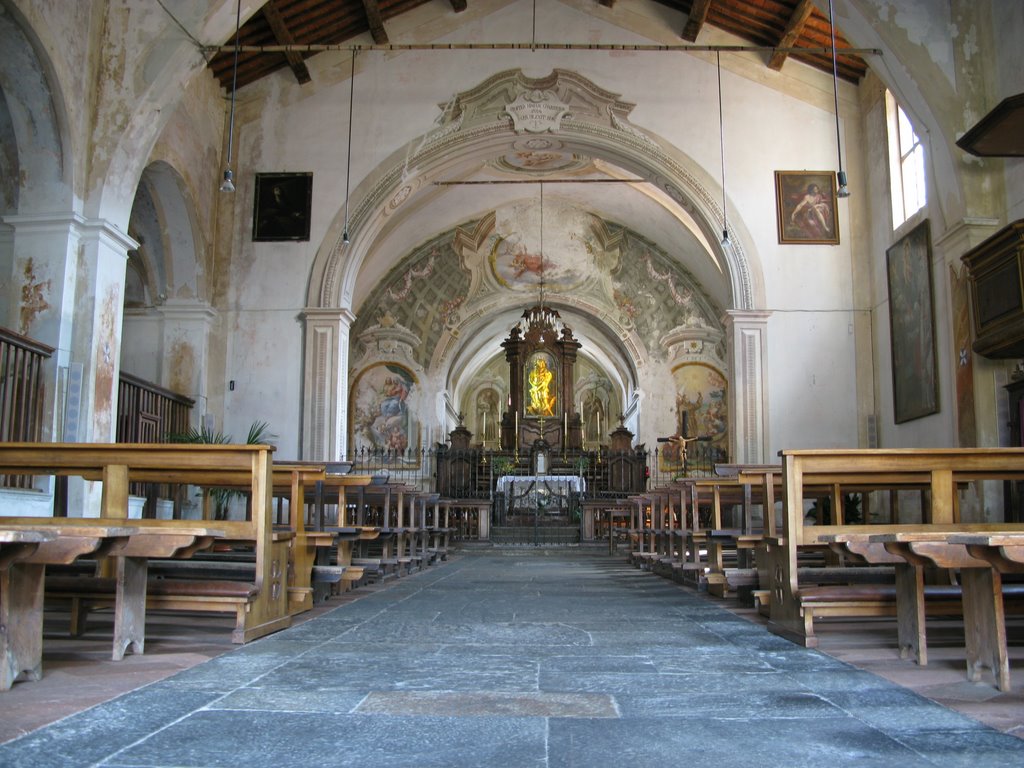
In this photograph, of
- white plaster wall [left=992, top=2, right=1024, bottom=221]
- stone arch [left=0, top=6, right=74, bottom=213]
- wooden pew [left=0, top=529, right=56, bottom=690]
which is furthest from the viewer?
white plaster wall [left=992, top=2, right=1024, bottom=221]

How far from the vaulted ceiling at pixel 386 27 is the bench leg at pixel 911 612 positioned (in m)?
9.70

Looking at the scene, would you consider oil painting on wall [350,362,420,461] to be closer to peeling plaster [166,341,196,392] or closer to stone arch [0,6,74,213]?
peeling plaster [166,341,196,392]

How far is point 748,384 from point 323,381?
588 centimetres

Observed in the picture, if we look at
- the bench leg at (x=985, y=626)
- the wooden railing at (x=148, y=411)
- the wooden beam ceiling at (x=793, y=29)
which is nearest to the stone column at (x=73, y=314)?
the wooden railing at (x=148, y=411)

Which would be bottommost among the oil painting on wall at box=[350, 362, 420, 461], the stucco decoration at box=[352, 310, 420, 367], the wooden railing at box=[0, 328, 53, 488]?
the wooden railing at box=[0, 328, 53, 488]

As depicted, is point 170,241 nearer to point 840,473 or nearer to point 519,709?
point 840,473

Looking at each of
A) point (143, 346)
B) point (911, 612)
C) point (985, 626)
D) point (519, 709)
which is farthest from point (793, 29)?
point (519, 709)

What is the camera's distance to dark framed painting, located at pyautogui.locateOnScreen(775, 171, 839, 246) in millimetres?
13422

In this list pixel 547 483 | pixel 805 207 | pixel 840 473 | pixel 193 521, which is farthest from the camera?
pixel 547 483

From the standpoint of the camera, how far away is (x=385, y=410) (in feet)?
63.7

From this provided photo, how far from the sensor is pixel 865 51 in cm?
1022

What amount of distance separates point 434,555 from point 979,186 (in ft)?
22.9

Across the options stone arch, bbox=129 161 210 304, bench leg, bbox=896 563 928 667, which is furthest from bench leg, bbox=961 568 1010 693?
stone arch, bbox=129 161 210 304

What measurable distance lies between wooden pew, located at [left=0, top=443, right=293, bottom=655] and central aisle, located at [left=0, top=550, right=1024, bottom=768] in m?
0.23
